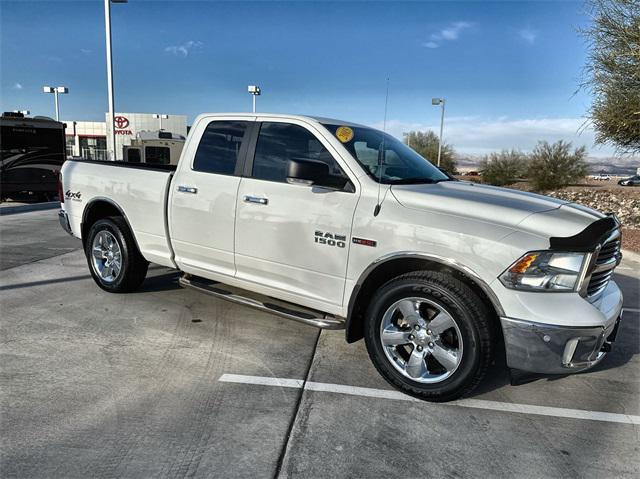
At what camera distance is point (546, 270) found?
298 centimetres

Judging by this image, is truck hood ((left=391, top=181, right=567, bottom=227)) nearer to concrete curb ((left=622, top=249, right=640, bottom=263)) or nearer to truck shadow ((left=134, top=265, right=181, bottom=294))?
truck shadow ((left=134, top=265, right=181, bottom=294))

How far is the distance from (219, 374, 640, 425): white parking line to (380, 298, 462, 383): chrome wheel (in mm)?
228

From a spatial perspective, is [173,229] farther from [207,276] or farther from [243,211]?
[243,211]

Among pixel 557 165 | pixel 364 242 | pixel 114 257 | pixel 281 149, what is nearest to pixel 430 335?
pixel 364 242

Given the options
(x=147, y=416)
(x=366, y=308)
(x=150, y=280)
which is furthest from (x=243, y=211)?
(x=150, y=280)

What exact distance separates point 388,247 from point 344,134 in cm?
114

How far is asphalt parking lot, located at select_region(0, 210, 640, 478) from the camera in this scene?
269cm

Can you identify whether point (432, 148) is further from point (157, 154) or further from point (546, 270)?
point (546, 270)

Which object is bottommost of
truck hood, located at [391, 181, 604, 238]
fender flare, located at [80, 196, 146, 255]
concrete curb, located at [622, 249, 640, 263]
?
concrete curb, located at [622, 249, 640, 263]

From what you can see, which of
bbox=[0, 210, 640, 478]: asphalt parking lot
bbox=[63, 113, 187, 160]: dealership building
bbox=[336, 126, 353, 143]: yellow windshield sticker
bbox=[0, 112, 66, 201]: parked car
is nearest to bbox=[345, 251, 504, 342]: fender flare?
bbox=[0, 210, 640, 478]: asphalt parking lot

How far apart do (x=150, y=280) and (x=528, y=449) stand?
4.90 meters

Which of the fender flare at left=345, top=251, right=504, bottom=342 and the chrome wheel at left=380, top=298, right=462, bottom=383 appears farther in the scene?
the chrome wheel at left=380, top=298, right=462, bottom=383

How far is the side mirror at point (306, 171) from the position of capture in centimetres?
349

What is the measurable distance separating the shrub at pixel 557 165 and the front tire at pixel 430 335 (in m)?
28.5
